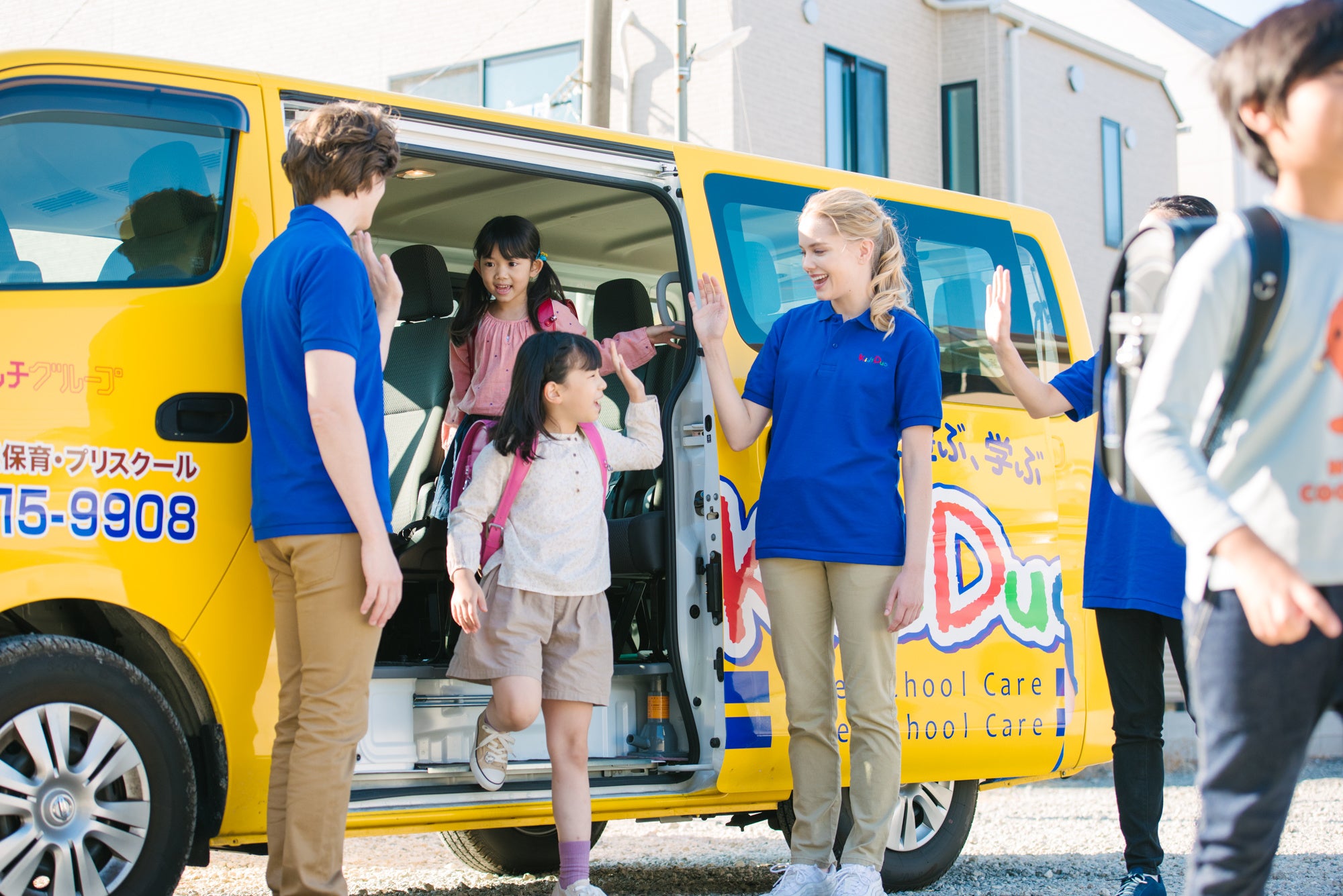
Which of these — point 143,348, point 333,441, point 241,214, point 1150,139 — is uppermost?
point 1150,139

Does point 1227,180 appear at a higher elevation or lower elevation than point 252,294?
higher

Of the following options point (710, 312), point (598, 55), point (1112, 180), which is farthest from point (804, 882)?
point (1112, 180)

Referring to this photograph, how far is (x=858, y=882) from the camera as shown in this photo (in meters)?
3.90

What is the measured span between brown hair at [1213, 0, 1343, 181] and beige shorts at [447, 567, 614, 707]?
7.42ft

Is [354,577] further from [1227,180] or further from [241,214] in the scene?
[1227,180]

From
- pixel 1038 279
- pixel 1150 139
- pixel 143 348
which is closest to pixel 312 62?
pixel 1150 139

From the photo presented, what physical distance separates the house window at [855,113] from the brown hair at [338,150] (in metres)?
11.5

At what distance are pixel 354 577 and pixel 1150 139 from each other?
59.0ft

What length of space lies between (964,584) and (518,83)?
10894 millimetres

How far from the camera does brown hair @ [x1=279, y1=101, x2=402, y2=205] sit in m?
3.24

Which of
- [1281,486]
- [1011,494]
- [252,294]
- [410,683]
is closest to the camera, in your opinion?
[1281,486]

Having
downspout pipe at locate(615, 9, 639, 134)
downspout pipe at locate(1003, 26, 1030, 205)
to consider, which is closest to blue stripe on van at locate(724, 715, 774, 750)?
downspout pipe at locate(615, 9, 639, 134)

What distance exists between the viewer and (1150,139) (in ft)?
62.6

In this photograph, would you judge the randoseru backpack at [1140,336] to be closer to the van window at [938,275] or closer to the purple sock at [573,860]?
the purple sock at [573,860]
